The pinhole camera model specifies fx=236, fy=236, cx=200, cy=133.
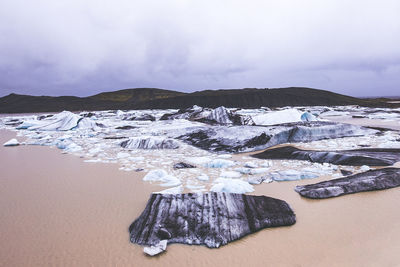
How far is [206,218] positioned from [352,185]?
220 cm

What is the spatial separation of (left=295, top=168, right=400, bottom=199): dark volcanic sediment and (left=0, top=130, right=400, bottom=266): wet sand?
0.10 metres

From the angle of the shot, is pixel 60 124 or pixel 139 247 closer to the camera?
pixel 139 247

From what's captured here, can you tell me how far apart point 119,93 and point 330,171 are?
59.1 meters

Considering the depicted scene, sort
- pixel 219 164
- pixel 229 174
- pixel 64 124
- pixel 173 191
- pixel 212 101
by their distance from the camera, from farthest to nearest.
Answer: pixel 212 101
pixel 64 124
pixel 219 164
pixel 229 174
pixel 173 191

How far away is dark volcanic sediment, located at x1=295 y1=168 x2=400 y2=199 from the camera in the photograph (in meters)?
3.10

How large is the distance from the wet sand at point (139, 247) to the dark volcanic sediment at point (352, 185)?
0.10m

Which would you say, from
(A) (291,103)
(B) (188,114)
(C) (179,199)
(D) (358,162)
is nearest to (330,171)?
(D) (358,162)

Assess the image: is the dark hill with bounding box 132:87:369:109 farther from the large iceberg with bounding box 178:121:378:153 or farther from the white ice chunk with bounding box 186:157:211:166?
the white ice chunk with bounding box 186:157:211:166

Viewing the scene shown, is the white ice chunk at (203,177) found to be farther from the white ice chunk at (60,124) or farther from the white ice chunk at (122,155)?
the white ice chunk at (60,124)

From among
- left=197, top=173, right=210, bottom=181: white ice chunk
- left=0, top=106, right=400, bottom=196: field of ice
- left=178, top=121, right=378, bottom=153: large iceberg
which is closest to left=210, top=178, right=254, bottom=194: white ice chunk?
left=0, top=106, right=400, bottom=196: field of ice

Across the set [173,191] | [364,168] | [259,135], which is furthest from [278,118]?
[173,191]

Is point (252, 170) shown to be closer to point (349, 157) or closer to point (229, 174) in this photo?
point (229, 174)

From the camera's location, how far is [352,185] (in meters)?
3.24

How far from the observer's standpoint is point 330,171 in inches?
162
